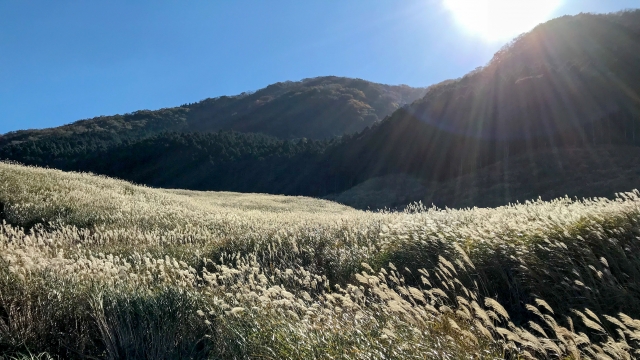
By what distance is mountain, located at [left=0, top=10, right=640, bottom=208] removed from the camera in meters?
42.4

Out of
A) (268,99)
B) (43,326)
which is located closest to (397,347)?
(43,326)

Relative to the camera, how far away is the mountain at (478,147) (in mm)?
42375

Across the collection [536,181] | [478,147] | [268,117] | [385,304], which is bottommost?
[536,181]

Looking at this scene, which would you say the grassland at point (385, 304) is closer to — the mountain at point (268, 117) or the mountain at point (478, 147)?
the mountain at point (478, 147)

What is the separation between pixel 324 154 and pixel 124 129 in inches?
3767

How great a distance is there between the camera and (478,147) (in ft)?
173

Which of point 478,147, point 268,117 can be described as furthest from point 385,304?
point 268,117

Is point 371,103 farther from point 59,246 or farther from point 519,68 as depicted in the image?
point 59,246

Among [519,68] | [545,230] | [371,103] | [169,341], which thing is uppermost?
[371,103]

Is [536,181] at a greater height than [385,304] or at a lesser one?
lesser

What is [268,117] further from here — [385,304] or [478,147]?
[385,304]

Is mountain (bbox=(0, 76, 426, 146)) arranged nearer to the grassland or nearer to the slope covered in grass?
the slope covered in grass

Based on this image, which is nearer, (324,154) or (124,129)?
(324,154)

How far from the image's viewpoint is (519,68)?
200 feet
